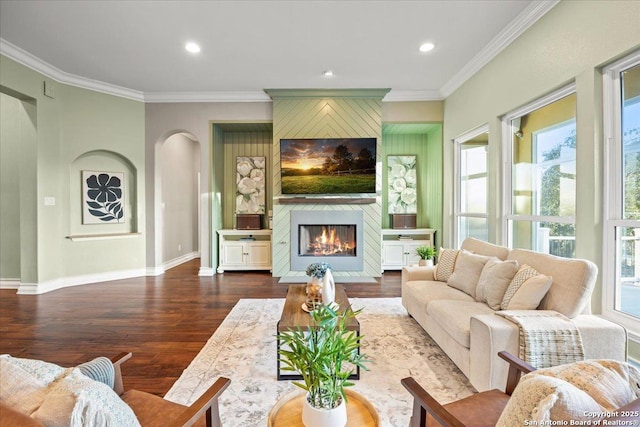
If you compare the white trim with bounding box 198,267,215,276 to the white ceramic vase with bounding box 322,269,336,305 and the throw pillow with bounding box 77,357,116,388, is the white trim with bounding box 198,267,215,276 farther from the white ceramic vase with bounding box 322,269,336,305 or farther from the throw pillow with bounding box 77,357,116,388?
the throw pillow with bounding box 77,357,116,388

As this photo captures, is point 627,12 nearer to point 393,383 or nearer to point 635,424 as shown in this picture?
point 635,424

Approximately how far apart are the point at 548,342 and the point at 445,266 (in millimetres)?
1467

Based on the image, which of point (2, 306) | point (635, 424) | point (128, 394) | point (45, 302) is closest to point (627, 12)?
point (635, 424)

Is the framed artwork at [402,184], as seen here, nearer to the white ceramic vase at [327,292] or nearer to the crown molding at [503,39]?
the crown molding at [503,39]

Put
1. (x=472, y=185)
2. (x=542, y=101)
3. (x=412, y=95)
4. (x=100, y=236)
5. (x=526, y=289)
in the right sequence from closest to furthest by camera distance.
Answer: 1. (x=526, y=289)
2. (x=542, y=101)
3. (x=472, y=185)
4. (x=100, y=236)
5. (x=412, y=95)

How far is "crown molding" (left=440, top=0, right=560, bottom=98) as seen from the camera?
110 inches

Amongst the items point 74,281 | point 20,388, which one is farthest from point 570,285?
point 74,281

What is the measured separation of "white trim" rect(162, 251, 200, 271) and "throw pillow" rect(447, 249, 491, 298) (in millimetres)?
5183

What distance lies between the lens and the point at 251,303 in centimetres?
373

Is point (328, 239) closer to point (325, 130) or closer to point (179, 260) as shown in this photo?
point (325, 130)

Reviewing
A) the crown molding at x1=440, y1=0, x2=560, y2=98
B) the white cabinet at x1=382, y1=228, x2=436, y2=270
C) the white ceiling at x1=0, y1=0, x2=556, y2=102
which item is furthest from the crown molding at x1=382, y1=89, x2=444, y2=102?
the white cabinet at x1=382, y1=228, x2=436, y2=270

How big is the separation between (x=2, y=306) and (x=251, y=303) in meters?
3.08

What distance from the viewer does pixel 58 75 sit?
172 inches

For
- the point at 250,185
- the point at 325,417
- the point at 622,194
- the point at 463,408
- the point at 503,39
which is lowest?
the point at 463,408
